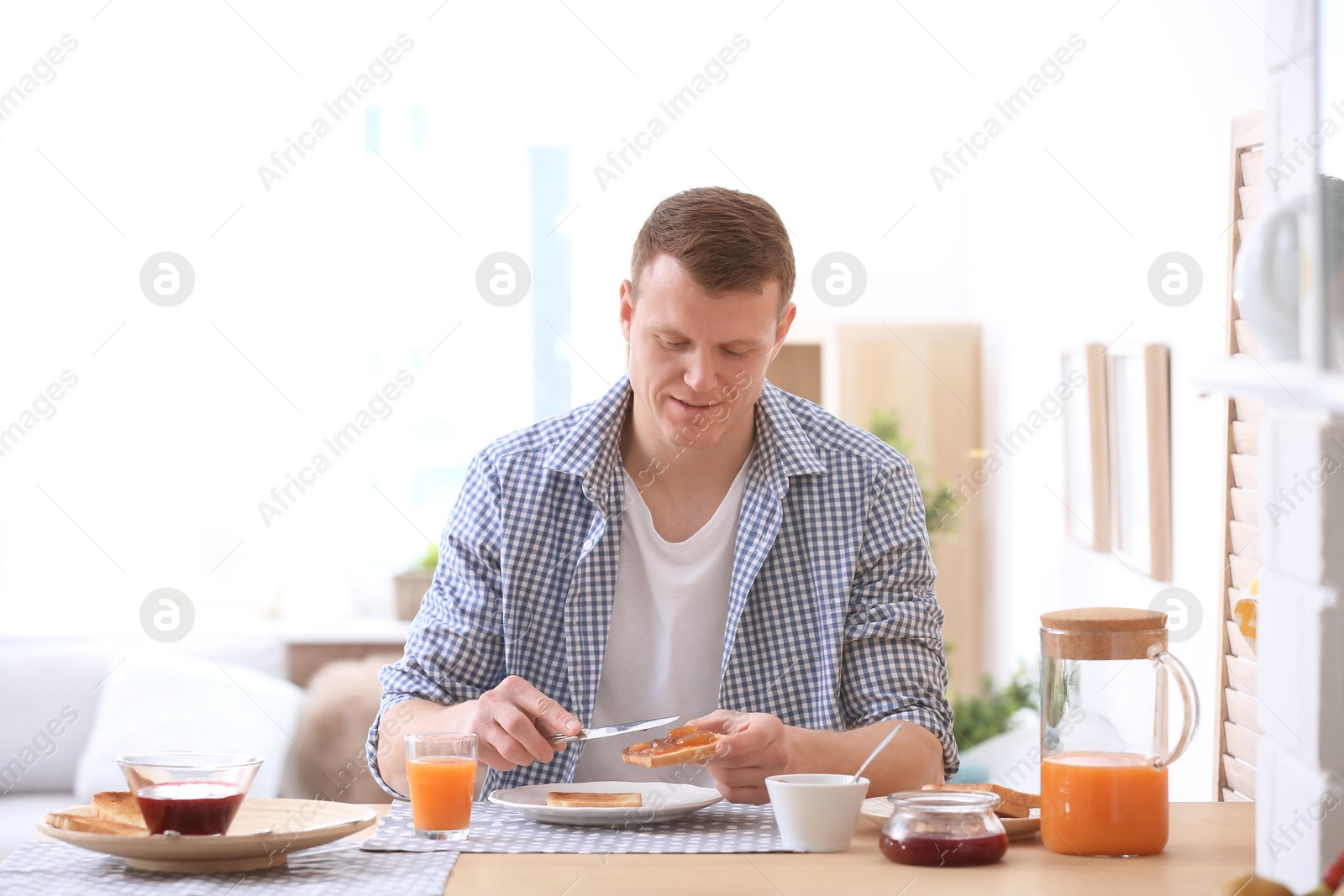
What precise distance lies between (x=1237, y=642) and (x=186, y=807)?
1.54m

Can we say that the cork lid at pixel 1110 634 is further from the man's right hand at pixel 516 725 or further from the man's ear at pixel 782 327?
the man's ear at pixel 782 327

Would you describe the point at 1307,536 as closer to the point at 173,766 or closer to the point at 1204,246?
the point at 173,766

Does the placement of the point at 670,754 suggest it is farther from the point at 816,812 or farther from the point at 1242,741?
the point at 1242,741

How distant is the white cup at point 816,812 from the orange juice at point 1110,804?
187 millimetres

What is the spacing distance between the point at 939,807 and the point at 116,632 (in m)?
3.65

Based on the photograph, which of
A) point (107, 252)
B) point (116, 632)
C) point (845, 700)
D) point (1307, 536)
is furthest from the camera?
point (107, 252)

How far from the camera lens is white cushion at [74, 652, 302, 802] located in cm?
358

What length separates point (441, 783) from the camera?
1.33 m

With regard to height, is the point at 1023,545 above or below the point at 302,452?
below

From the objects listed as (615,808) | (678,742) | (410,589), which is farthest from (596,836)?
(410,589)

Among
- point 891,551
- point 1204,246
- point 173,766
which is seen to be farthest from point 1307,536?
point 1204,246

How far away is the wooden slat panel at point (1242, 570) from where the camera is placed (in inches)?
78.7

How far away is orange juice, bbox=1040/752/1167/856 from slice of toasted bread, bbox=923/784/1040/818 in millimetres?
93

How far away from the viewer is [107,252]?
4.68m
